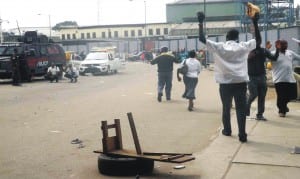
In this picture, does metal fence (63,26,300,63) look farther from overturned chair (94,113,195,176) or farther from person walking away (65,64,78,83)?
person walking away (65,64,78,83)

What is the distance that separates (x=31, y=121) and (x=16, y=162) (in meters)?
4.56

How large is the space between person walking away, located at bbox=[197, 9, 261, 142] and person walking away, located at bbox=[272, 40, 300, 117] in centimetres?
263

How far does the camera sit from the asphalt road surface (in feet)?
23.3

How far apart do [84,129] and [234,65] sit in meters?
3.87

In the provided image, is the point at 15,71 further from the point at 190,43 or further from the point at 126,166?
the point at 190,43

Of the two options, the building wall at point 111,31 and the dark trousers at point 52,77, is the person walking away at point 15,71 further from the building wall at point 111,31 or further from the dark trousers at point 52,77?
the building wall at point 111,31

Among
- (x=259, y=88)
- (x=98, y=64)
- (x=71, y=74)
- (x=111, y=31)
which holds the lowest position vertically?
(x=71, y=74)

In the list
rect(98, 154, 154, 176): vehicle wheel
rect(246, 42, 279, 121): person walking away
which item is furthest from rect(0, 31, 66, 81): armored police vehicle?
rect(98, 154, 154, 176): vehicle wheel

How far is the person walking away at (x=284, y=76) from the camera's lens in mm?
10531

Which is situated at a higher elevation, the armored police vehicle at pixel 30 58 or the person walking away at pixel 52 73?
the armored police vehicle at pixel 30 58

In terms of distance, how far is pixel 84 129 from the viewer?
1041 centimetres

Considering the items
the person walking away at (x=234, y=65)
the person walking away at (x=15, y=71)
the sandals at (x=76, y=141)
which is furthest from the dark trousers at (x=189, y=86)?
the person walking away at (x=15, y=71)

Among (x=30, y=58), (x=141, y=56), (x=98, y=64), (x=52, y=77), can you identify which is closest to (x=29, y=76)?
(x=30, y=58)

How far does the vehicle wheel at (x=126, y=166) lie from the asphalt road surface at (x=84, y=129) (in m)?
0.14
